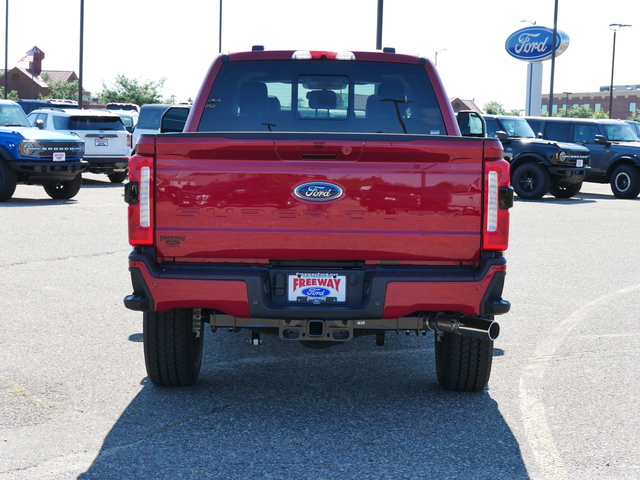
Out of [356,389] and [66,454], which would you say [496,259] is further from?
[66,454]

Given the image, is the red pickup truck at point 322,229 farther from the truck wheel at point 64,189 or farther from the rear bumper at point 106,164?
the rear bumper at point 106,164

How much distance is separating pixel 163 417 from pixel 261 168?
141cm

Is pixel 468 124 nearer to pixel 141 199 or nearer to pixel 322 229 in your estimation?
pixel 322 229

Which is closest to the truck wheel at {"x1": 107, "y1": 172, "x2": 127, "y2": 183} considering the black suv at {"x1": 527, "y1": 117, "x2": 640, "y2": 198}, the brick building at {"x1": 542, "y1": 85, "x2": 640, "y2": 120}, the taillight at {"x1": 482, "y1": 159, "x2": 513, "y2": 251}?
the black suv at {"x1": 527, "y1": 117, "x2": 640, "y2": 198}

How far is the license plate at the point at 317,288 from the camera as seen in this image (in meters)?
4.57

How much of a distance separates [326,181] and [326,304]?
0.63 metres

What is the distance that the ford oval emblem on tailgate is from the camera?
4508 mm

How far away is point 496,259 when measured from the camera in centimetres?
454

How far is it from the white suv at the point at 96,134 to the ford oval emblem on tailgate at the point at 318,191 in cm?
1800

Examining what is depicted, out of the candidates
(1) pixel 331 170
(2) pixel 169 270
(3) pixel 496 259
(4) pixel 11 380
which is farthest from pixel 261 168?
(4) pixel 11 380

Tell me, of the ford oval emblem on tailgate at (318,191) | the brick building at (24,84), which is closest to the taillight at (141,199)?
the ford oval emblem on tailgate at (318,191)

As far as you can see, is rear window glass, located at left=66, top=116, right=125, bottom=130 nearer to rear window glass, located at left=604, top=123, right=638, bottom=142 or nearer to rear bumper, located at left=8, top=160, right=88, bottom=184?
rear bumper, located at left=8, top=160, right=88, bottom=184

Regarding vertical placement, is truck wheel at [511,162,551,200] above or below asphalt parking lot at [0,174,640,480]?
above

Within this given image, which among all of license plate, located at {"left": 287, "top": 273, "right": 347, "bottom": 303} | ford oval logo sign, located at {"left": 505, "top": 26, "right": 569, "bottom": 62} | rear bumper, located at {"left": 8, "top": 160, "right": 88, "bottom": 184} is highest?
ford oval logo sign, located at {"left": 505, "top": 26, "right": 569, "bottom": 62}
